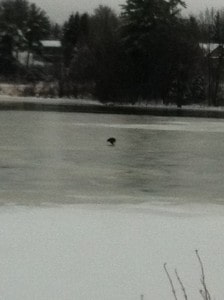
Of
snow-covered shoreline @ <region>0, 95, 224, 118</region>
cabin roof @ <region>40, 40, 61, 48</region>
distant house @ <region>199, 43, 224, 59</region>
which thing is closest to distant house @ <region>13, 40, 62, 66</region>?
cabin roof @ <region>40, 40, 61, 48</region>

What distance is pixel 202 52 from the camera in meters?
60.6

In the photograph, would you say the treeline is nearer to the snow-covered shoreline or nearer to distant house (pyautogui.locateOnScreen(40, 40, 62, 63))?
the snow-covered shoreline

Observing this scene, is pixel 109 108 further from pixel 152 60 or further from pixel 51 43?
pixel 51 43

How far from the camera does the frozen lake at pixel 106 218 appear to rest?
22.6 ft

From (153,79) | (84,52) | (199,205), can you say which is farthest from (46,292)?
(84,52)

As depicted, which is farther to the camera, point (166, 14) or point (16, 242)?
point (166, 14)

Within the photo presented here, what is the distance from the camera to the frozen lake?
6.89 m

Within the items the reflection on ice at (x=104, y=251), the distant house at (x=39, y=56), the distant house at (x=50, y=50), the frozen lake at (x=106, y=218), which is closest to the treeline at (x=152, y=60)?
the distant house at (x=39, y=56)

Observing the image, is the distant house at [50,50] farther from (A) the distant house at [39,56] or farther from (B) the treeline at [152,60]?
(B) the treeline at [152,60]

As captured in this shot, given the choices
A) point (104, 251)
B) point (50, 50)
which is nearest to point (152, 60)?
point (50, 50)

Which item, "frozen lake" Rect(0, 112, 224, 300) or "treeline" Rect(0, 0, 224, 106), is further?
"treeline" Rect(0, 0, 224, 106)

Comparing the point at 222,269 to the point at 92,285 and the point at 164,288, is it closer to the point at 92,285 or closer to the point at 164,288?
the point at 164,288

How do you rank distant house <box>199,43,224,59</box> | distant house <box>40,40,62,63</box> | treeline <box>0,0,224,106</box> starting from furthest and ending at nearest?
distant house <box>40,40,62,63</box>
distant house <box>199,43,224,59</box>
treeline <box>0,0,224,106</box>

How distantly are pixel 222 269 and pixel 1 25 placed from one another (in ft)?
242
